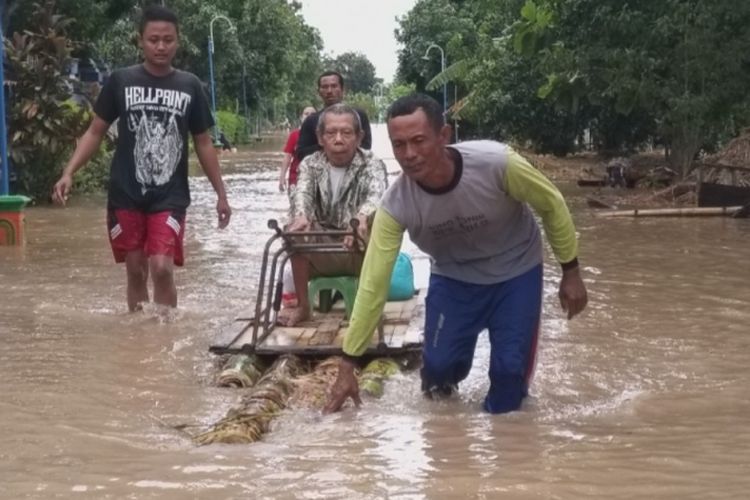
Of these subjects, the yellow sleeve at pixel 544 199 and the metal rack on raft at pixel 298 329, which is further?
the metal rack on raft at pixel 298 329

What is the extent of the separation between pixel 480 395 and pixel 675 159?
61.1 ft

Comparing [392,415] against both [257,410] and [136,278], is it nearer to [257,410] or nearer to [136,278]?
[257,410]

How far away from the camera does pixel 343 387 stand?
5.33 m

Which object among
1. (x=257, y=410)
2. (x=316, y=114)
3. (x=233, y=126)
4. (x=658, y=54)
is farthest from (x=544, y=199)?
(x=233, y=126)

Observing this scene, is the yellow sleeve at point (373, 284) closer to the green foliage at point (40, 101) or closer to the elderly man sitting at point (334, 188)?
the elderly man sitting at point (334, 188)

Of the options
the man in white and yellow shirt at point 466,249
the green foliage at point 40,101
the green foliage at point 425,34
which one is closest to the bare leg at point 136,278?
the man in white and yellow shirt at point 466,249

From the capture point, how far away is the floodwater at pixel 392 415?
178 inches

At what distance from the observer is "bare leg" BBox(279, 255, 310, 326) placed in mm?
7387

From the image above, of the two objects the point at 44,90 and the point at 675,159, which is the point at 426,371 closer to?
the point at 44,90

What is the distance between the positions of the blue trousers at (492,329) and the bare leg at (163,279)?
8.69ft

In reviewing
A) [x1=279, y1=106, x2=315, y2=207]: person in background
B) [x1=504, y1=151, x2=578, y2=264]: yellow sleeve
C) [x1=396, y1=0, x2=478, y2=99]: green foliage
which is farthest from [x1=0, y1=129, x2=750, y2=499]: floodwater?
[x1=396, y1=0, x2=478, y2=99]: green foliage

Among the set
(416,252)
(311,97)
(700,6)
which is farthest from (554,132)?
(311,97)

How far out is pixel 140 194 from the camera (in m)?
7.89

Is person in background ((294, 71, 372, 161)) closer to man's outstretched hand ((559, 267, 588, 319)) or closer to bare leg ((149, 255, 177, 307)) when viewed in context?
bare leg ((149, 255, 177, 307))
